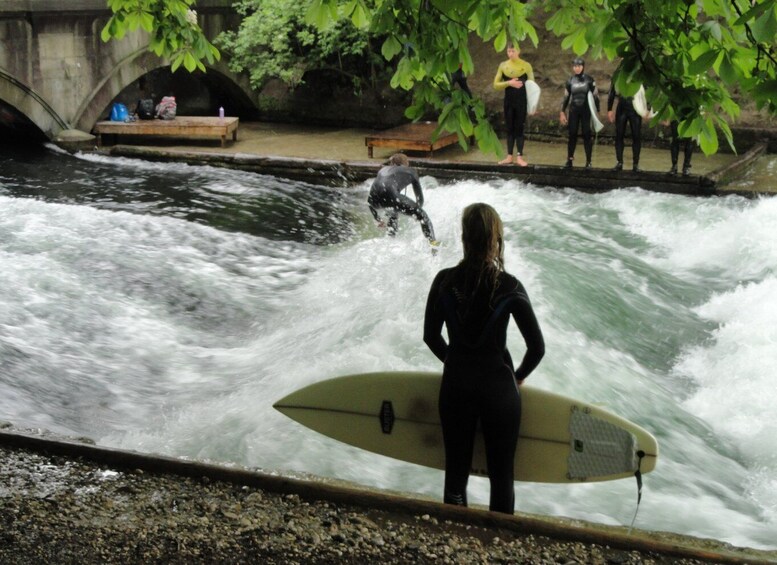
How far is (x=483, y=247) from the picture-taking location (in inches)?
162

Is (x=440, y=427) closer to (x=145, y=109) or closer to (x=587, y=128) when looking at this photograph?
(x=587, y=128)

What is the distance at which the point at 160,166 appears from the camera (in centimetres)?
1633

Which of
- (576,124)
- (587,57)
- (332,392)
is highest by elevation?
(587,57)

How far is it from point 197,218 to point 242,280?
2772mm

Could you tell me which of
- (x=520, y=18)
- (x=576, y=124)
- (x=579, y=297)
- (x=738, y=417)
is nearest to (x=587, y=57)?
(x=576, y=124)

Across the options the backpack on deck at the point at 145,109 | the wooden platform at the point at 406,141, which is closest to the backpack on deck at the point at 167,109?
the backpack on deck at the point at 145,109

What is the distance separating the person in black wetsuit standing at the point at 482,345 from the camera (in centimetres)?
412

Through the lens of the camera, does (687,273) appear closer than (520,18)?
No

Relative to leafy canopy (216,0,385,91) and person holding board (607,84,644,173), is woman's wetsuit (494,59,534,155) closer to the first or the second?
person holding board (607,84,644,173)

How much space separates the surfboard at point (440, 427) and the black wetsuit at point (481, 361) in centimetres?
21

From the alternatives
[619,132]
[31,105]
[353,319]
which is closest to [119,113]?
[31,105]

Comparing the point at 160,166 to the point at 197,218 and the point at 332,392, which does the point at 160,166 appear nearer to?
the point at 197,218

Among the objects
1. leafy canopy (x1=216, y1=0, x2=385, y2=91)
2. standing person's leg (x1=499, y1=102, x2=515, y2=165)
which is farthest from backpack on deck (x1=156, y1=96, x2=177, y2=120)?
standing person's leg (x1=499, y1=102, x2=515, y2=165)

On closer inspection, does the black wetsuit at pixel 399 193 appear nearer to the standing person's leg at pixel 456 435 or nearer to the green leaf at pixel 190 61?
the green leaf at pixel 190 61
